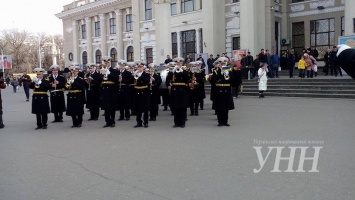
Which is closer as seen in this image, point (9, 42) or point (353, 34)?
point (353, 34)

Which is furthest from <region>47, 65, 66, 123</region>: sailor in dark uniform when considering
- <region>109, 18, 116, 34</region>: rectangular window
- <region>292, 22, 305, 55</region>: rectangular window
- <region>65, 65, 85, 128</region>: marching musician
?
<region>109, 18, 116, 34</region>: rectangular window

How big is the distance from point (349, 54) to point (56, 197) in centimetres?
401

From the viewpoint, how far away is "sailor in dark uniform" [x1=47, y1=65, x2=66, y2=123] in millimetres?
12117

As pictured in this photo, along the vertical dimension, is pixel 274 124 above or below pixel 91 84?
below

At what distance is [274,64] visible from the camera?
22359 mm

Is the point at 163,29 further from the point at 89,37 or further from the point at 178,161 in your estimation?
the point at 178,161

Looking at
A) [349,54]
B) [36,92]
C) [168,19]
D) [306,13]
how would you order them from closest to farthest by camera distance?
[349,54], [36,92], [306,13], [168,19]

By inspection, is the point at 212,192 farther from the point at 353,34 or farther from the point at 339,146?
the point at 353,34

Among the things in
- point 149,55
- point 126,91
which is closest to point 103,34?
point 149,55

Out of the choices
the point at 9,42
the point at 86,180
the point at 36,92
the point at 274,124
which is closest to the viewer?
the point at 86,180

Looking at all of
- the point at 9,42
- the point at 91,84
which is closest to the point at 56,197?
the point at 91,84

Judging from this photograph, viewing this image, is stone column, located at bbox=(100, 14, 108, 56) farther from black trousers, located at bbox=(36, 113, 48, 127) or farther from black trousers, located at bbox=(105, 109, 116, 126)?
black trousers, located at bbox=(105, 109, 116, 126)

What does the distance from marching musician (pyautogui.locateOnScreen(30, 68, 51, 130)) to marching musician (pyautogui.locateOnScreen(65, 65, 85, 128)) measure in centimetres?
65

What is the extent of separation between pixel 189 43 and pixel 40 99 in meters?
21.0
